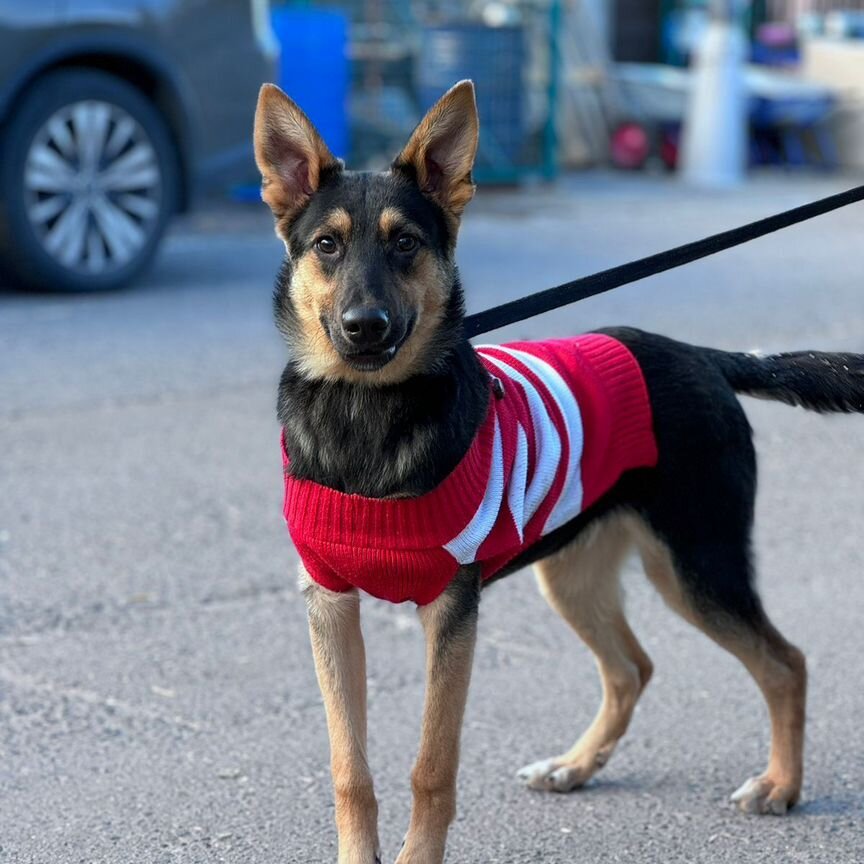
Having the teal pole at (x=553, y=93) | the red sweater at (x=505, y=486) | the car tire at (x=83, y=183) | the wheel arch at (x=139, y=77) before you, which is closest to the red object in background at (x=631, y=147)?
the teal pole at (x=553, y=93)

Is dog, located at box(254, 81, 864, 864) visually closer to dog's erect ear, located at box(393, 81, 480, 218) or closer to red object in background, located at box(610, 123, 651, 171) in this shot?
dog's erect ear, located at box(393, 81, 480, 218)

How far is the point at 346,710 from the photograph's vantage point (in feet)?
9.80

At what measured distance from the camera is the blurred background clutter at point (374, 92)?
8586mm

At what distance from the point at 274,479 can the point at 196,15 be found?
4359mm

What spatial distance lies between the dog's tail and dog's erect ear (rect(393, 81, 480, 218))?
737 mm

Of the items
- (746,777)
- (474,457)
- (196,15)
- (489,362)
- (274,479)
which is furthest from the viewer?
(196,15)

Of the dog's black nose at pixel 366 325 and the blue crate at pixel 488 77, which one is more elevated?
the dog's black nose at pixel 366 325

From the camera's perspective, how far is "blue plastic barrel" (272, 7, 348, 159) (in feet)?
39.5

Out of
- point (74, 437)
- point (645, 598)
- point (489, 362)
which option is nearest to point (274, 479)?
point (74, 437)

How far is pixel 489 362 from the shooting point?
10.8 ft

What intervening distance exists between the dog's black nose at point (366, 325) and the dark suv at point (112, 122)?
5968 millimetres

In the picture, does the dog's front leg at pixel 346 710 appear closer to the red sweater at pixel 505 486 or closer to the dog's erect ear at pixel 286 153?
the red sweater at pixel 505 486

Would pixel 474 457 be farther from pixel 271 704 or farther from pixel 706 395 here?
pixel 271 704

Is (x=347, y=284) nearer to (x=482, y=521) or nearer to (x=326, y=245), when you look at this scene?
(x=326, y=245)
